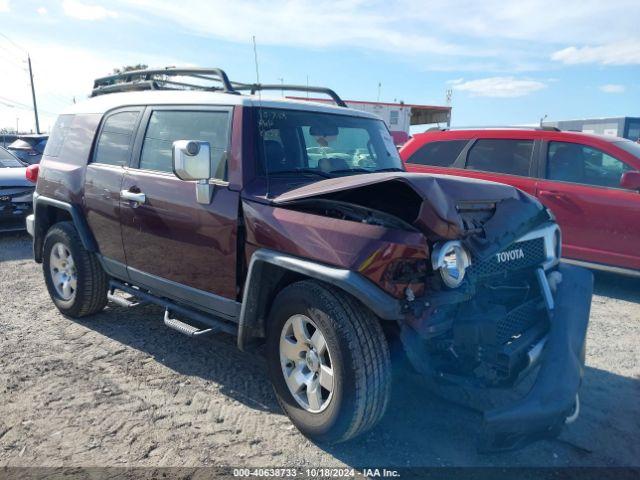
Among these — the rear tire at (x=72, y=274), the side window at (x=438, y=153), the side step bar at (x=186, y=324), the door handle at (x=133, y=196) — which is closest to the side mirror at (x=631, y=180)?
the side window at (x=438, y=153)

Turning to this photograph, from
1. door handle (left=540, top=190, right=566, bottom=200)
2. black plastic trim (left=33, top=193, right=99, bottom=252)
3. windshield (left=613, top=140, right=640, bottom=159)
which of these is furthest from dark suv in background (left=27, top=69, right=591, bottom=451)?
windshield (left=613, top=140, right=640, bottom=159)

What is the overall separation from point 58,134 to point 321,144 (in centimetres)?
293

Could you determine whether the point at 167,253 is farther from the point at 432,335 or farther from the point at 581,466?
the point at 581,466

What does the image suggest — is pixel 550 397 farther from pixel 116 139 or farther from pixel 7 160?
pixel 7 160

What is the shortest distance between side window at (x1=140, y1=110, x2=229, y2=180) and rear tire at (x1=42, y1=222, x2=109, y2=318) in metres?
1.20

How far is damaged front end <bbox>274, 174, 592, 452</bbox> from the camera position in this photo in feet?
8.52

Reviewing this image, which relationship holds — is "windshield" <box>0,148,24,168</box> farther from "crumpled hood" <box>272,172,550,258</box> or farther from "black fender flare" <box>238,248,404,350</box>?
"crumpled hood" <box>272,172,550,258</box>

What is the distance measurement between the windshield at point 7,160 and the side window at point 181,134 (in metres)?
6.92

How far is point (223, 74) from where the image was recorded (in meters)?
3.97

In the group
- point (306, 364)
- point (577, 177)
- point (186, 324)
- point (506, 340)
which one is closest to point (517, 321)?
point (506, 340)

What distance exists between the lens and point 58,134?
17.0 feet

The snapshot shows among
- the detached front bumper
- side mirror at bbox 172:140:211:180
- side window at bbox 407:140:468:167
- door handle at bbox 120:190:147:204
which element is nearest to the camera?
the detached front bumper

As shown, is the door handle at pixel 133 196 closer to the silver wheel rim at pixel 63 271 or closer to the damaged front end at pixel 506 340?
the silver wheel rim at pixel 63 271

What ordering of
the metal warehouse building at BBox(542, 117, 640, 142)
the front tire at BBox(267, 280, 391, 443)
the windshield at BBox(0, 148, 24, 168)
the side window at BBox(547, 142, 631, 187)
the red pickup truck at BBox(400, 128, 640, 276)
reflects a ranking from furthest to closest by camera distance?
1. the metal warehouse building at BBox(542, 117, 640, 142)
2. the windshield at BBox(0, 148, 24, 168)
3. the side window at BBox(547, 142, 631, 187)
4. the red pickup truck at BBox(400, 128, 640, 276)
5. the front tire at BBox(267, 280, 391, 443)
